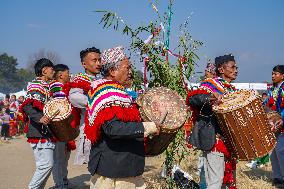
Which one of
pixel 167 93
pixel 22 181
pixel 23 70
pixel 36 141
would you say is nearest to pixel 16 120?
pixel 22 181

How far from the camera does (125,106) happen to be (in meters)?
3.15

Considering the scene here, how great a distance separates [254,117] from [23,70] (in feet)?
278

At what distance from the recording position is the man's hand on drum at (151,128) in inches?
121

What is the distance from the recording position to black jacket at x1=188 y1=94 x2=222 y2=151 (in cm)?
425

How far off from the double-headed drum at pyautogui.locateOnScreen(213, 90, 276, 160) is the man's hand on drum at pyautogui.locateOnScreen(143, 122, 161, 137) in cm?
96

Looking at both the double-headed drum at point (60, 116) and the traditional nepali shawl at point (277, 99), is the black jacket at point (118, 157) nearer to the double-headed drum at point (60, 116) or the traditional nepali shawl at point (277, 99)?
the double-headed drum at point (60, 116)

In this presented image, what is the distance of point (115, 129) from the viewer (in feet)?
9.78

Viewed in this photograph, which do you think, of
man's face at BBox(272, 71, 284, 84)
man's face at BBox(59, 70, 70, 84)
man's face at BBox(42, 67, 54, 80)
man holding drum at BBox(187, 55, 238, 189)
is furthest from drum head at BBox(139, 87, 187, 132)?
man's face at BBox(272, 71, 284, 84)

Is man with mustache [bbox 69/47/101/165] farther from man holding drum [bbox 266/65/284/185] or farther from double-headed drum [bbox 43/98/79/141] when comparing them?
man holding drum [bbox 266/65/284/185]

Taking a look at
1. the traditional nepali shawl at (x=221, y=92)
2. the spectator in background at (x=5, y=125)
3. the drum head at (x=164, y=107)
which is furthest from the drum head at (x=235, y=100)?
the spectator in background at (x=5, y=125)

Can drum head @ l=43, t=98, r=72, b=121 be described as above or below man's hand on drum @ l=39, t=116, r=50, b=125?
above

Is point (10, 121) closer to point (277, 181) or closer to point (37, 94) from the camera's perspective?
point (37, 94)

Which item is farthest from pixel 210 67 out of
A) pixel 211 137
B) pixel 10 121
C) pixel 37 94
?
pixel 10 121

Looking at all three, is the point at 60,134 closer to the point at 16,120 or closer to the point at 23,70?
the point at 16,120
